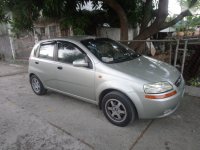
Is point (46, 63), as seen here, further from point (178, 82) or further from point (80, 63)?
point (178, 82)

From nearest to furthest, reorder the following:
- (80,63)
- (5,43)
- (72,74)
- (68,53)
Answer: (80,63), (72,74), (68,53), (5,43)

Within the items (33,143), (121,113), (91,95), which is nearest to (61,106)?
(91,95)

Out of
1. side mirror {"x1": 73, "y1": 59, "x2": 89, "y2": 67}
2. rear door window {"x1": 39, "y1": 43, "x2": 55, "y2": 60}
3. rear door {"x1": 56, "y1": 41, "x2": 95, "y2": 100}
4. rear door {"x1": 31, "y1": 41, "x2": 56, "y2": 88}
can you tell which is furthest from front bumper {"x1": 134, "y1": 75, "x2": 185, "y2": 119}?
rear door window {"x1": 39, "y1": 43, "x2": 55, "y2": 60}

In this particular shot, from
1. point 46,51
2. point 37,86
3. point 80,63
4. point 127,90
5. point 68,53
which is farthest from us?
point 37,86

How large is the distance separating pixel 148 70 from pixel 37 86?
3154 millimetres

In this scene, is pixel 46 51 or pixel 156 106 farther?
pixel 46 51

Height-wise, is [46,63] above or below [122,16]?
below

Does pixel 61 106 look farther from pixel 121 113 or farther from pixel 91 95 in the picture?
pixel 121 113

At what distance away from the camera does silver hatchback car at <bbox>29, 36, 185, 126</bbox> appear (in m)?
2.78

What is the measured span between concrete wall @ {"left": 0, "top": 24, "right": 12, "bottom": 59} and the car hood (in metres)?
10.2

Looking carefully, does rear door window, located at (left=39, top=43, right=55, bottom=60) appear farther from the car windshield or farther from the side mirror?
the side mirror

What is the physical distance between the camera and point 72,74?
11.9 feet

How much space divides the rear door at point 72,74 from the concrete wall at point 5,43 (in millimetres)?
8881

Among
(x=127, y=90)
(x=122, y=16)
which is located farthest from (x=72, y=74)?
(x=122, y=16)
